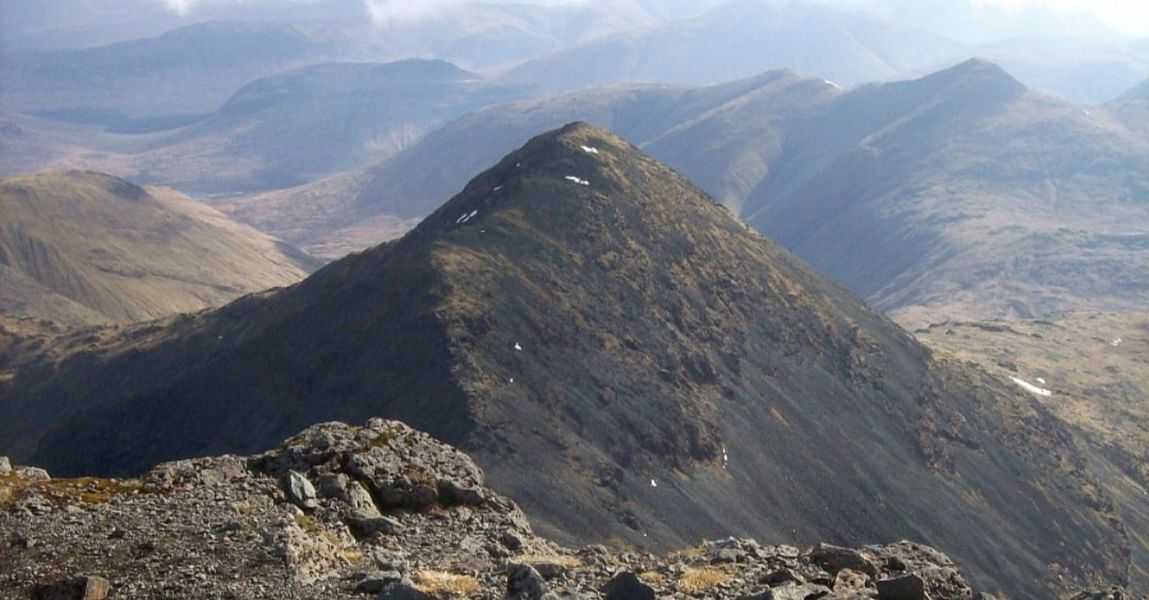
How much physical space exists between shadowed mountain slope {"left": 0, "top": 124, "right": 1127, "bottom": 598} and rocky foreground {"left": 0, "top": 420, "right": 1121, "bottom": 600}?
28.8 m

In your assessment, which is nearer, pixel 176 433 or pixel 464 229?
pixel 176 433

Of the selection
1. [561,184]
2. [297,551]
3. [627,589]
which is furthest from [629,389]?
[627,589]

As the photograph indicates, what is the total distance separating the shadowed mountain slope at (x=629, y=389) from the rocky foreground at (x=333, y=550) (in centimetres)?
2883

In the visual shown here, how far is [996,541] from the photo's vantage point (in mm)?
77750

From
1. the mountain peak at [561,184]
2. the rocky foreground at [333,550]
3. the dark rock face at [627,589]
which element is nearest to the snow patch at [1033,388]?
the mountain peak at [561,184]

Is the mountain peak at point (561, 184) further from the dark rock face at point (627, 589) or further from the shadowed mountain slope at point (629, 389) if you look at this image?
the dark rock face at point (627, 589)

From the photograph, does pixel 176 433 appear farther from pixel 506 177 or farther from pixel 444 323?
pixel 506 177

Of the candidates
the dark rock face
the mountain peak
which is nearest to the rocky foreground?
the dark rock face

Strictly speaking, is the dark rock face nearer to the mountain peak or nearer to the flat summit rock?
the flat summit rock

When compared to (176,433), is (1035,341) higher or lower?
lower

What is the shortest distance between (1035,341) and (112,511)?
176912 mm

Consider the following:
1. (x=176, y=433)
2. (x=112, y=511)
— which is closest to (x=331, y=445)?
(x=112, y=511)

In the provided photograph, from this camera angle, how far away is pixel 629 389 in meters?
75.7

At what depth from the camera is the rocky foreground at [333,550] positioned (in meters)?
21.6
